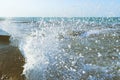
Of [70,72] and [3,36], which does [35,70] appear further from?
[3,36]

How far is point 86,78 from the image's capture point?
8930 millimetres

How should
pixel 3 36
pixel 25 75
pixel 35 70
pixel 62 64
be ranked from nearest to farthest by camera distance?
pixel 25 75 → pixel 35 70 → pixel 62 64 → pixel 3 36

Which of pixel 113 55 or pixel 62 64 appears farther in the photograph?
pixel 113 55

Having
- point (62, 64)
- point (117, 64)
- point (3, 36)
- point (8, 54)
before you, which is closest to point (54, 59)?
Answer: point (62, 64)

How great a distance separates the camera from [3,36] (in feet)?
58.5

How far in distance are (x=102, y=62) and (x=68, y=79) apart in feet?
12.2

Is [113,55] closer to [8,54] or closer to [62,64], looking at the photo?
[62,64]

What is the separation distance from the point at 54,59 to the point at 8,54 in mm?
2628

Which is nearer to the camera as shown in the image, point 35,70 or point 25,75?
point 25,75

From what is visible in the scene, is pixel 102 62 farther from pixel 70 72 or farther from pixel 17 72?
pixel 17 72

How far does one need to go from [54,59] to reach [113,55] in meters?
4.04

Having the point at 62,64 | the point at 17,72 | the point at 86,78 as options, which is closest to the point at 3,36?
the point at 62,64

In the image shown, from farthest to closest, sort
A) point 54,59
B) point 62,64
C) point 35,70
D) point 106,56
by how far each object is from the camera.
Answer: point 106,56
point 54,59
point 62,64
point 35,70

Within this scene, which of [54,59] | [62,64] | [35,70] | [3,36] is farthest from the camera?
[3,36]
